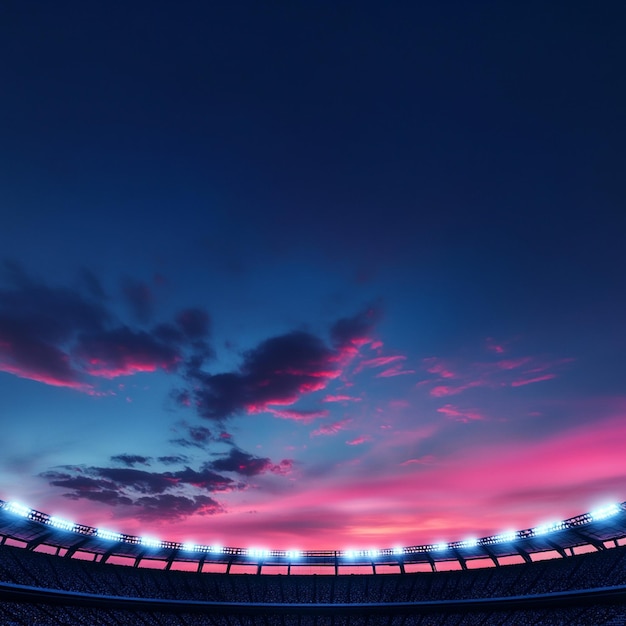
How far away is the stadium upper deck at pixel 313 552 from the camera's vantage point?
182ft

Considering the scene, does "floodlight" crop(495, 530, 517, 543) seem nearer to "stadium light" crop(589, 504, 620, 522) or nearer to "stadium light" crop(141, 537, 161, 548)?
"stadium light" crop(589, 504, 620, 522)

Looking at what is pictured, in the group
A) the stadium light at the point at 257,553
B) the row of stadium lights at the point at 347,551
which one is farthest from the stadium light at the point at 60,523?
the stadium light at the point at 257,553

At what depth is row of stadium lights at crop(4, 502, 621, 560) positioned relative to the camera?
54.8 meters

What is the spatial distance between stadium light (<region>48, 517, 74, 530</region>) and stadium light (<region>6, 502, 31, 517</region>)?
418cm

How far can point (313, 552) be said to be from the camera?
79062mm

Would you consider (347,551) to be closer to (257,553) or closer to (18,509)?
(257,553)

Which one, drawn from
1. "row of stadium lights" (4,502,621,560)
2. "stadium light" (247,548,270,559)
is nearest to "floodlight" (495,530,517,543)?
"row of stadium lights" (4,502,621,560)

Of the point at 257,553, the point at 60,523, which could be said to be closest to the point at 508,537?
the point at 257,553

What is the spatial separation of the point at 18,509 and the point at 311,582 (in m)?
54.6

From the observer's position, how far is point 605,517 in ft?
178

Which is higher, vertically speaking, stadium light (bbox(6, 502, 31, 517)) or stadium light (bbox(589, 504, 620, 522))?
stadium light (bbox(6, 502, 31, 517))

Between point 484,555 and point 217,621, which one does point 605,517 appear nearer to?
point 484,555

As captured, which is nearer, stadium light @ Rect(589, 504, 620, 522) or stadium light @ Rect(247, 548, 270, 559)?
stadium light @ Rect(589, 504, 620, 522)

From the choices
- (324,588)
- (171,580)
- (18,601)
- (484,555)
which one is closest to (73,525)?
(18,601)
